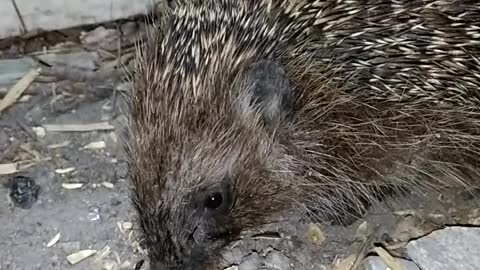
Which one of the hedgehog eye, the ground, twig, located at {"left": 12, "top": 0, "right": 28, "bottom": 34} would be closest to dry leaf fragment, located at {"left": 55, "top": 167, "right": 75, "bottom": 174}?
the ground

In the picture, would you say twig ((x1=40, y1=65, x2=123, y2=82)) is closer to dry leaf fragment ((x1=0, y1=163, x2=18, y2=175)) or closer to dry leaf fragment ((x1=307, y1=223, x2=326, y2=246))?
dry leaf fragment ((x1=0, y1=163, x2=18, y2=175))

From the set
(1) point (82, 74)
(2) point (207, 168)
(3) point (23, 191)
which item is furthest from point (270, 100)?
(1) point (82, 74)

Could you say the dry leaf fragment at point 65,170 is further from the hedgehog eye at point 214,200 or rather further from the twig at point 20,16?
the hedgehog eye at point 214,200

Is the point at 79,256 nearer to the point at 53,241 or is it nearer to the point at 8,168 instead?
the point at 53,241

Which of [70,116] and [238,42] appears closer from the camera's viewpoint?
[238,42]

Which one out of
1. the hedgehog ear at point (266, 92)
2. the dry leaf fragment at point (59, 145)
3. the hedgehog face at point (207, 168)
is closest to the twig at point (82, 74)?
the dry leaf fragment at point (59, 145)

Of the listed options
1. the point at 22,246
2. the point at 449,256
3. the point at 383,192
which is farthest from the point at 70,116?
the point at 449,256

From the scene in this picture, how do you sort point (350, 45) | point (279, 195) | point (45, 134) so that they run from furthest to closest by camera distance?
1. point (45, 134)
2. point (279, 195)
3. point (350, 45)

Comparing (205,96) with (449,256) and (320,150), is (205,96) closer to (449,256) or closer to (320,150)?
(320,150)
